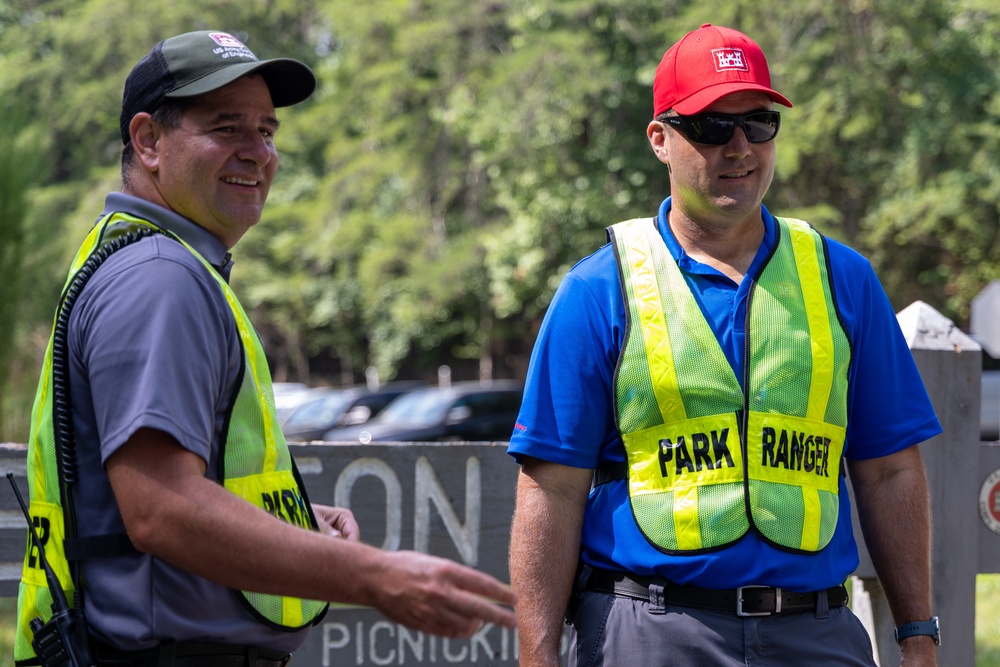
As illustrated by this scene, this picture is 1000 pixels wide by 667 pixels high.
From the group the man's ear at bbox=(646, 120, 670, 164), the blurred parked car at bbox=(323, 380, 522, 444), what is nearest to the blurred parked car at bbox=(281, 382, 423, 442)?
the blurred parked car at bbox=(323, 380, 522, 444)

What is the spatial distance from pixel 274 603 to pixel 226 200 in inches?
29.3

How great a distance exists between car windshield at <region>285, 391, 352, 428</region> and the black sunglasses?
64.5 ft

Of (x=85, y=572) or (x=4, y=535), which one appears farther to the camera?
(x=4, y=535)

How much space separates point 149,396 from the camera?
1.74 meters

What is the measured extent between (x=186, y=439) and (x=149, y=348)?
148 millimetres

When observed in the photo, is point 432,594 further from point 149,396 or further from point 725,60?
point 725,60

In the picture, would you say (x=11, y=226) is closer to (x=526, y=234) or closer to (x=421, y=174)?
(x=526, y=234)

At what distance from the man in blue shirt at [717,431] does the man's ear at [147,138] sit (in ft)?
3.21

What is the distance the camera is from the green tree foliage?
1588 centimetres

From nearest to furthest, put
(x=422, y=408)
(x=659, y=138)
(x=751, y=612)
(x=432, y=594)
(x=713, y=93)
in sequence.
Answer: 1. (x=432, y=594)
2. (x=751, y=612)
3. (x=713, y=93)
4. (x=659, y=138)
5. (x=422, y=408)

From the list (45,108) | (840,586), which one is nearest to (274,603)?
(840,586)

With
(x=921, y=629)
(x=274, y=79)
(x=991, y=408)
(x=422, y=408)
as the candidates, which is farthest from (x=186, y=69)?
(x=991, y=408)

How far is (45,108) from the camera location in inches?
981

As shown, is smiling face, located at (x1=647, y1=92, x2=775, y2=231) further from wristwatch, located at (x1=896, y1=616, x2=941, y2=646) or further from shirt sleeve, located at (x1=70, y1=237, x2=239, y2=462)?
shirt sleeve, located at (x1=70, y1=237, x2=239, y2=462)
